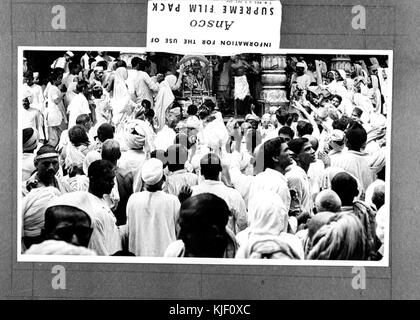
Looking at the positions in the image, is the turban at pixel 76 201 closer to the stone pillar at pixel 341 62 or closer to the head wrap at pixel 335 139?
the head wrap at pixel 335 139

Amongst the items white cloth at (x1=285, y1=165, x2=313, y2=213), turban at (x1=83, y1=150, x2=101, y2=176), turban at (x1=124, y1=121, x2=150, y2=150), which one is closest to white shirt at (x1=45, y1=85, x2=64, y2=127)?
turban at (x1=83, y1=150, x2=101, y2=176)

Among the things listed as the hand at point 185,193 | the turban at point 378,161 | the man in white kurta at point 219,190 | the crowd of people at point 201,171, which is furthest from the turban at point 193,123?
the turban at point 378,161

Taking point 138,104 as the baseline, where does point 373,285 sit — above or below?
below

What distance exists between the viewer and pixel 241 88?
3.76 m

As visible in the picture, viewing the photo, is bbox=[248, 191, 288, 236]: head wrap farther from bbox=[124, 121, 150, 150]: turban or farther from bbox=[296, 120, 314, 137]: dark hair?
bbox=[124, 121, 150, 150]: turban

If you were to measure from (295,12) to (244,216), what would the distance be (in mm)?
842

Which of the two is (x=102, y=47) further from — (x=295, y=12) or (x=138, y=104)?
(x=295, y=12)

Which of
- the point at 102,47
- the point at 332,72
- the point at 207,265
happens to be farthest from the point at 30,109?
the point at 332,72

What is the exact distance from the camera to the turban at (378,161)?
3768mm

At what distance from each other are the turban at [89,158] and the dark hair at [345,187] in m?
0.96

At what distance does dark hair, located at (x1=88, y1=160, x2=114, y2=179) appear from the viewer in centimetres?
378

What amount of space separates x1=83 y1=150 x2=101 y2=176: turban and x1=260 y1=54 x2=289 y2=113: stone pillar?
27.5 inches
